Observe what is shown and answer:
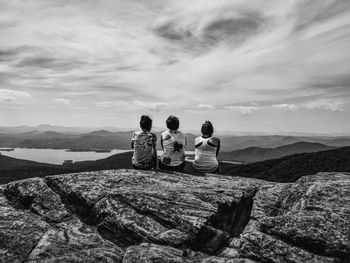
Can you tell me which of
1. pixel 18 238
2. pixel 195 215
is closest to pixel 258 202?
pixel 195 215

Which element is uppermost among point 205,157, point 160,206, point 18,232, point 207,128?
point 207,128

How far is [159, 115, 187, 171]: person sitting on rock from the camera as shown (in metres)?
19.8

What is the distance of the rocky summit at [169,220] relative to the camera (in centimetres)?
1206

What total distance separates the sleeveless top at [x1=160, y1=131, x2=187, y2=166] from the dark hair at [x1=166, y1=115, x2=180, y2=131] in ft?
1.20

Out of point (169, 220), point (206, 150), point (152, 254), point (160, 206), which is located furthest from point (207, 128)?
point (152, 254)

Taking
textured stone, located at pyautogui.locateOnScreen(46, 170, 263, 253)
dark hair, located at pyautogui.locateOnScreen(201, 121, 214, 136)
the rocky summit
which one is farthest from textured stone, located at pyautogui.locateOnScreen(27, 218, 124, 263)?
dark hair, located at pyautogui.locateOnScreen(201, 121, 214, 136)

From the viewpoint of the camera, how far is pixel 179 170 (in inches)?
825

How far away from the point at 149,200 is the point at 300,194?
28.4 ft

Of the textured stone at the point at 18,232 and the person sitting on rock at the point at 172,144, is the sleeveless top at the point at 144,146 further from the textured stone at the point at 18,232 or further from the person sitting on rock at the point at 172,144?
the textured stone at the point at 18,232

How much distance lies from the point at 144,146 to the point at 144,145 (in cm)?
7

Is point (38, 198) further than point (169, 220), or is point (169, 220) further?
point (38, 198)

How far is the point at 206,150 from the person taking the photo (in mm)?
20234

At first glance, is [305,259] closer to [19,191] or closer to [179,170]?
[179,170]

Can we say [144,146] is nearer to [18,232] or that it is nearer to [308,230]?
[18,232]
